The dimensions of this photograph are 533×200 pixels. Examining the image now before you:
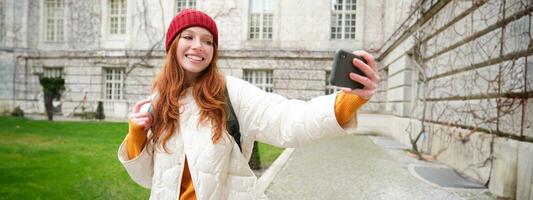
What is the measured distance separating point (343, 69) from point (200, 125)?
744mm

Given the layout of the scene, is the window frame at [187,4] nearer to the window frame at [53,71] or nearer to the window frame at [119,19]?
the window frame at [119,19]

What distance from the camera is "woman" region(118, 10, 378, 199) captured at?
1.55m

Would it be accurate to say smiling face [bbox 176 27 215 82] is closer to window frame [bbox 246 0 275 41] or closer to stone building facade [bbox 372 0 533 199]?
stone building facade [bbox 372 0 533 199]

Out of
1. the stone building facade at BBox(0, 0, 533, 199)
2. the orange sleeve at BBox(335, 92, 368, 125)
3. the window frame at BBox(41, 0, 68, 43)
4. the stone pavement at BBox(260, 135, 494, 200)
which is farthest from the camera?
the window frame at BBox(41, 0, 68, 43)

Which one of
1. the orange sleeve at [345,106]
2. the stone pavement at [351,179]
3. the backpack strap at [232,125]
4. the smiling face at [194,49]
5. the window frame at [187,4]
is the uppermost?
the window frame at [187,4]

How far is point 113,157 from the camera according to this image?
22.4 ft

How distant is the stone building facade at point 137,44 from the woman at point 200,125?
35.6 ft

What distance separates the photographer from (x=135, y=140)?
1.65 metres

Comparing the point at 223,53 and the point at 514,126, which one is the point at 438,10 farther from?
the point at 223,53

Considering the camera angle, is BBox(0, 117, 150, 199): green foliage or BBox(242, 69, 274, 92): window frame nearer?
BBox(0, 117, 150, 199): green foliage

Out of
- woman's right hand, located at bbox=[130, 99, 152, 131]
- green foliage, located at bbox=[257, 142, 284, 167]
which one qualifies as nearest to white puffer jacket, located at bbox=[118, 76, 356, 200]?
woman's right hand, located at bbox=[130, 99, 152, 131]

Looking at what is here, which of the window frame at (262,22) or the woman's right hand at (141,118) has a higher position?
the window frame at (262,22)

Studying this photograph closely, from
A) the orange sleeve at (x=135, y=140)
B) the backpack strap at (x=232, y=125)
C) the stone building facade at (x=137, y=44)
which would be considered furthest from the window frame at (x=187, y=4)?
the backpack strap at (x=232, y=125)

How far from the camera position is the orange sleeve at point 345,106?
132cm
